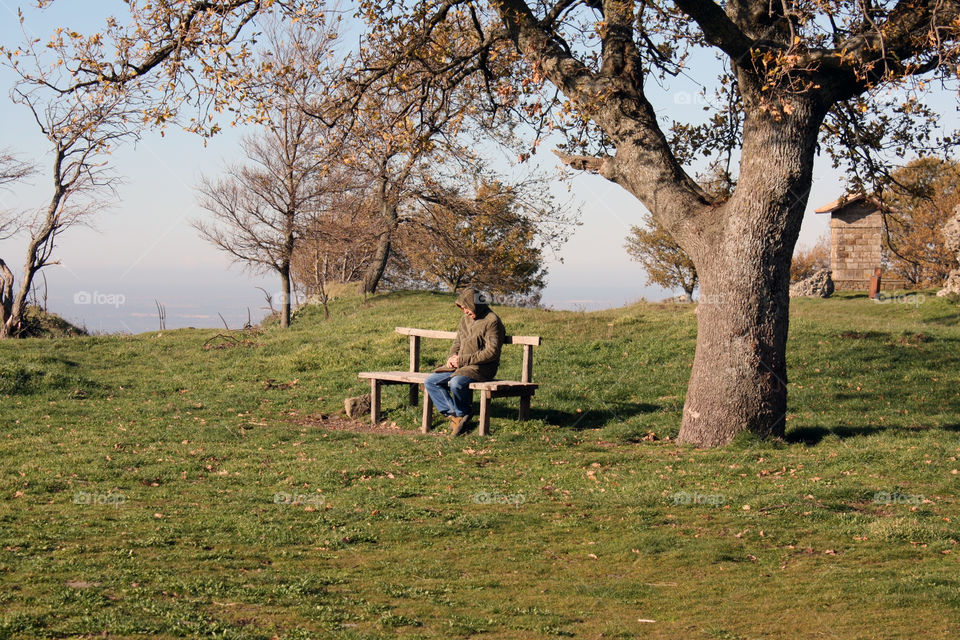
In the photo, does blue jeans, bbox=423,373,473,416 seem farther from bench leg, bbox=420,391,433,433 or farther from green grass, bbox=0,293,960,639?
green grass, bbox=0,293,960,639

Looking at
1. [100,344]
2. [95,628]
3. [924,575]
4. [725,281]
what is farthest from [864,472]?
[100,344]

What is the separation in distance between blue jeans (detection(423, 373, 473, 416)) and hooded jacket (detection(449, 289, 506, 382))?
14cm

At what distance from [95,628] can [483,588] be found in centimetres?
230

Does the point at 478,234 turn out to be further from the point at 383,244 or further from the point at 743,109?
the point at 743,109

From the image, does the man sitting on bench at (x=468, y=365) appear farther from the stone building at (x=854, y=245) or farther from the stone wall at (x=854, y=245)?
the stone building at (x=854, y=245)

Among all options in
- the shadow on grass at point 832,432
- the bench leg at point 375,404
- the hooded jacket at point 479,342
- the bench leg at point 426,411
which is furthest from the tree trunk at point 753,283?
the bench leg at point 375,404

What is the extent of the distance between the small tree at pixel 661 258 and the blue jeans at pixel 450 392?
4235 cm

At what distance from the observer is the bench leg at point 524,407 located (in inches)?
474

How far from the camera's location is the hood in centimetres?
1181

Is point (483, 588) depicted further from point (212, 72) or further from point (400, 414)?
point (212, 72)

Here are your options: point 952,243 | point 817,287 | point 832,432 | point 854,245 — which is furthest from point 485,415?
point 854,245

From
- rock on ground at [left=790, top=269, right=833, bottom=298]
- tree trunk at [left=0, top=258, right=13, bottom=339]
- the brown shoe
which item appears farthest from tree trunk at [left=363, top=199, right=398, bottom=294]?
the brown shoe

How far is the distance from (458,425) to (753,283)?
412 centimetres

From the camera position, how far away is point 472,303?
11.8 m
